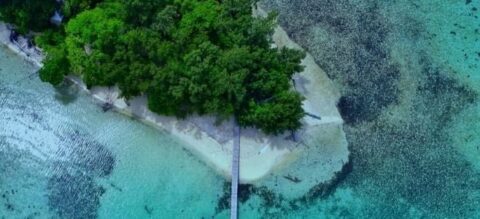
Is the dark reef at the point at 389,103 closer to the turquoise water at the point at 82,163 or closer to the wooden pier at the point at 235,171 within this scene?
the wooden pier at the point at 235,171

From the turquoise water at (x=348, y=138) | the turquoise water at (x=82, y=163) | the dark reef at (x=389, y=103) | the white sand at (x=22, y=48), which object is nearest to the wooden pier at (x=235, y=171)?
→ the turquoise water at (x=348, y=138)

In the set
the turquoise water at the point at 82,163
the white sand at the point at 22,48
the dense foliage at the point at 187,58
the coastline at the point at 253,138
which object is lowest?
the turquoise water at the point at 82,163

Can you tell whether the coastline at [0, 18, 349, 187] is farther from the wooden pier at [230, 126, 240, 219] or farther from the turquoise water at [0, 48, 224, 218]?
the turquoise water at [0, 48, 224, 218]

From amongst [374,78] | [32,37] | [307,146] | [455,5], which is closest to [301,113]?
[307,146]

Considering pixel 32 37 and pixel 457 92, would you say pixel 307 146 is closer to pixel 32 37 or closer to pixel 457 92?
pixel 457 92

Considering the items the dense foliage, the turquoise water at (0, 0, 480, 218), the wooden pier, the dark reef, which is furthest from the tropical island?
the dark reef

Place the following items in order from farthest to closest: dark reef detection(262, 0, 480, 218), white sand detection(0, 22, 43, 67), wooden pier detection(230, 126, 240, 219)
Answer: white sand detection(0, 22, 43, 67), dark reef detection(262, 0, 480, 218), wooden pier detection(230, 126, 240, 219)
